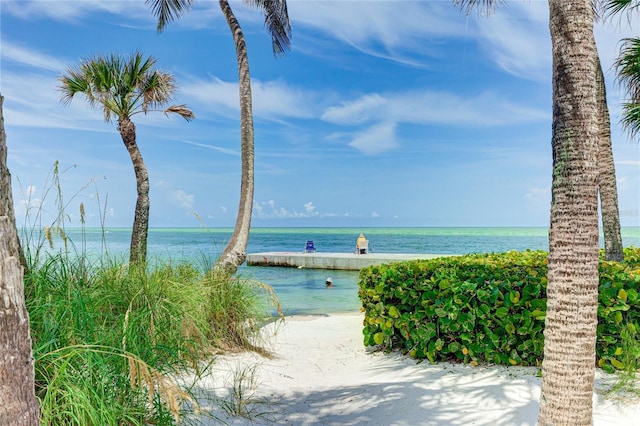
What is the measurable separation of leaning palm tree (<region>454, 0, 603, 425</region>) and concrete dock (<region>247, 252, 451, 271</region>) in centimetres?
1785

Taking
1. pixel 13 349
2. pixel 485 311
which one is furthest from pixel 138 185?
pixel 13 349

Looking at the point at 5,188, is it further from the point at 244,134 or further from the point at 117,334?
the point at 244,134

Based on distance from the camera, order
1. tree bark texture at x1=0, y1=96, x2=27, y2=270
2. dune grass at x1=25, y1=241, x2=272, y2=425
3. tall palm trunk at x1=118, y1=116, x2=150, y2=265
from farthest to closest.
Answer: tall palm trunk at x1=118, y1=116, x2=150, y2=265 < tree bark texture at x1=0, y1=96, x2=27, y2=270 < dune grass at x1=25, y1=241, x2=272, y2=425

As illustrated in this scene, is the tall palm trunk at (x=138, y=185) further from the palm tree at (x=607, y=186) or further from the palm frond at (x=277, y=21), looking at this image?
the palm tree at (x=607, y=186)

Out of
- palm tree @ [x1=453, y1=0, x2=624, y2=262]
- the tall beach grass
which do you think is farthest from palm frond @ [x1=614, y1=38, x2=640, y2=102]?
the tall beach grass

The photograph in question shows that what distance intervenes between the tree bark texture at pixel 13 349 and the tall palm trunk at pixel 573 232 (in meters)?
2.76

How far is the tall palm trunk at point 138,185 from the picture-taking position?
35.7 ft

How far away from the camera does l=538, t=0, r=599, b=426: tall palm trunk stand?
9.73 feet

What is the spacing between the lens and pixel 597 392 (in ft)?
15.1

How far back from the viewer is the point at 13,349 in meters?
1.79

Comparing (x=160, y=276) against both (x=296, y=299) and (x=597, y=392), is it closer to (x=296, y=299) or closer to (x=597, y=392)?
(x=597, y=392)

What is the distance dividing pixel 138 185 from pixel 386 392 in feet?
26.8

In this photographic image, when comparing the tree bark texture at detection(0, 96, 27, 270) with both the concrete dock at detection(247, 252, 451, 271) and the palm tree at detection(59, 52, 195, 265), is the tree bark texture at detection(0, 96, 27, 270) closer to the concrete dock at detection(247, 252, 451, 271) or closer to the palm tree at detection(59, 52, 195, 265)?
the palm tree at detection(59, 52, 195, 265)

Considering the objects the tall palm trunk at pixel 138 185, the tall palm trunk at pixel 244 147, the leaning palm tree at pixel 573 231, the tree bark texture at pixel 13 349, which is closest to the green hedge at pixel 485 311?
the leaning palm tree at pixel 573 231
